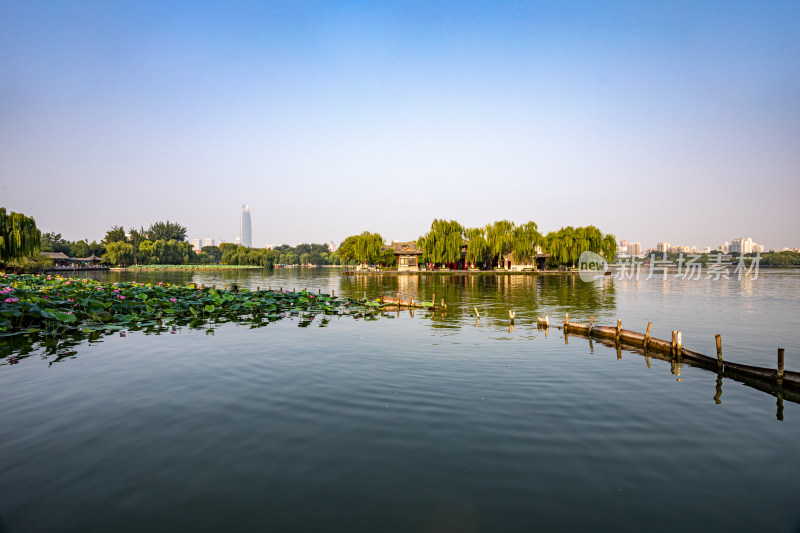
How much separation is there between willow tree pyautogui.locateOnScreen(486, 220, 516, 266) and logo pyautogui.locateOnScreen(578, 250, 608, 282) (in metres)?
11.5

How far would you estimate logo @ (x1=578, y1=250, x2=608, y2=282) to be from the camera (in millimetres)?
68606

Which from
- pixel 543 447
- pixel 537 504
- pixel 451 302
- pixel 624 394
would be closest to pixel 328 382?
pixel 543 447

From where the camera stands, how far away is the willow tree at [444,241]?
66963 millimetres

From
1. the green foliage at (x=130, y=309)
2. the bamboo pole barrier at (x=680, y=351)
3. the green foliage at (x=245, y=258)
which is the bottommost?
the bamboo pole barrier at (x=680, y=351)

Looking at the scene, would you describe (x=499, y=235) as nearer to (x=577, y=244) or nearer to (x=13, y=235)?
(x=577, y=244)

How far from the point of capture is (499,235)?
66562 millimetres

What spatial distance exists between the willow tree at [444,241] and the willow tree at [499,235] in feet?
15.3

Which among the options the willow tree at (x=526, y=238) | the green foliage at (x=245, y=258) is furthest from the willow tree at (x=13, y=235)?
the green foliage at (x=245, y=258)

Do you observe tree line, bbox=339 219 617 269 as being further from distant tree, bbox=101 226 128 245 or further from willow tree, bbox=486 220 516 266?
distant tree, bbox=101 226 128 245

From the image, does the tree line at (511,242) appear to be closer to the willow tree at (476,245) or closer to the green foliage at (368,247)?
the willow tree at (476,245)

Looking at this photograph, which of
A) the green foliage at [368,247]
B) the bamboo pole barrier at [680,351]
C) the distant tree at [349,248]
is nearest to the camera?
the bamboo pole barrier at [680,351]

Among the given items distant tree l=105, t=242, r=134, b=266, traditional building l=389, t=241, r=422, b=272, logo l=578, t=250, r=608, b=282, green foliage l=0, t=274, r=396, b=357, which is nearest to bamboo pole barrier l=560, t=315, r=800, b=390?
green foliage l=0, t=274, r=396, b=357

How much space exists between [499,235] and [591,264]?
16565 millimetres

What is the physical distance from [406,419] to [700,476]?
4447mm
